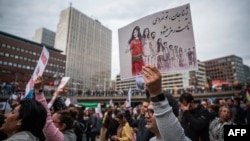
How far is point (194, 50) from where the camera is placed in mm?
3010

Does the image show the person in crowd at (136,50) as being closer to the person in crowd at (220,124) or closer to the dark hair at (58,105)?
the dark hair at (58,105)

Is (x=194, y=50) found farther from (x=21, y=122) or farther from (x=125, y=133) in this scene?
(x=125, y=133)

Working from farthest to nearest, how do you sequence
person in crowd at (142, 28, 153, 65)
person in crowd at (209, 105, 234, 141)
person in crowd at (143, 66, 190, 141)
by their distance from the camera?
person in crowd at (209, 105, 234, 141), person in crowd at (142, 28, 153, 65), person in crowd at (143, 66, 190, 141)

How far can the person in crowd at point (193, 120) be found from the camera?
11.9 ft

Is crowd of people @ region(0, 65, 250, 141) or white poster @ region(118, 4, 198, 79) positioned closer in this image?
crowd of people @ region(0, 65, 250, 141)

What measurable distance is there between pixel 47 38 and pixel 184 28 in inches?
6235

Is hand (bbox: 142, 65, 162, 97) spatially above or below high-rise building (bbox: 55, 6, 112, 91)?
below

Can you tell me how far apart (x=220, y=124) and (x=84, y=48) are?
130250mm

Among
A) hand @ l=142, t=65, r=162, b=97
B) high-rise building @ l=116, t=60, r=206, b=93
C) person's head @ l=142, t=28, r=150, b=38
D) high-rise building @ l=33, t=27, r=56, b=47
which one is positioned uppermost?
high-rise building @ l=33, t=27, r=56, b=47

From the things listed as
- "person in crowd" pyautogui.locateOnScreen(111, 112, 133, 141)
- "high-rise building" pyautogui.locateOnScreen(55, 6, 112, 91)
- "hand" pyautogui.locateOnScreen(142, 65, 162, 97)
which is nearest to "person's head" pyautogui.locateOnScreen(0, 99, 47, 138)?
"hand" pyautogui.locateOnScreen(142, 65, 162, 97)

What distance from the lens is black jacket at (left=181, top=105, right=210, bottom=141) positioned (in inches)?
143

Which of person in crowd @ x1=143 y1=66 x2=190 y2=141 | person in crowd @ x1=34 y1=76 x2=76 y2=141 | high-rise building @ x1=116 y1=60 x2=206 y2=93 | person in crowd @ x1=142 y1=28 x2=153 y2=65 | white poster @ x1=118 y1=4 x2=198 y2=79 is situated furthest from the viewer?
high-rise building @ x1=116 y1=60 x2=206 y2=93

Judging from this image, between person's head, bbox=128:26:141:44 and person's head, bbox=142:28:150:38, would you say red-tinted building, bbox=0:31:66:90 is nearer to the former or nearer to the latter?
person's head, bbox=128:26:141:44

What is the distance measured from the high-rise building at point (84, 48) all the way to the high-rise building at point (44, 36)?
79.1ft
